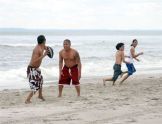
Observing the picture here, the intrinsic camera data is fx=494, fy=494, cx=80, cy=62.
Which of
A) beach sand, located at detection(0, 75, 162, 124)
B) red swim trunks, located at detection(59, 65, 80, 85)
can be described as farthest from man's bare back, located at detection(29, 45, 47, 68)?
red swim trunks, located at detection(59, 65, 80, 85)

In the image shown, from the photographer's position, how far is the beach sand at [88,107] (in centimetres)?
779

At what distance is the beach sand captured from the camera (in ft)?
25.6

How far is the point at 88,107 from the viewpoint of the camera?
29.8 feet

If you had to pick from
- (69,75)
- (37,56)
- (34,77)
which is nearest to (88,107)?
(34,77)

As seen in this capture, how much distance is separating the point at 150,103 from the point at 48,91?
3728 millimetres

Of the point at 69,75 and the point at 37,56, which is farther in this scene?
the point at 69,75

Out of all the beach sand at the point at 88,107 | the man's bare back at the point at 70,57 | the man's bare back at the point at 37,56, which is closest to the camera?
the beach sand at the point at 88,107

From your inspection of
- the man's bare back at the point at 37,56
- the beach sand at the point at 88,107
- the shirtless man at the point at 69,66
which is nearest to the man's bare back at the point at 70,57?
the shirtless man at the point at 69,66

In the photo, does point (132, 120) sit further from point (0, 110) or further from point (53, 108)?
point (0, 110)

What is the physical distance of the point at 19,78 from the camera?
1711 centimetres

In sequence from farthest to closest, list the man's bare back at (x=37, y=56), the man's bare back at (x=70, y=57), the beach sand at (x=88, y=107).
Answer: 1. the man's bare back at (x=70, y=57)
2. the man's bare back at (x=37, y=56)
3. the beach sand at (x=88, y=107)

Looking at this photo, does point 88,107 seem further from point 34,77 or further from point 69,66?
point 69,66

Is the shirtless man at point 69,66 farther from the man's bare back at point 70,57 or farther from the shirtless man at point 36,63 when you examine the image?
the shirtless man at point 36,63

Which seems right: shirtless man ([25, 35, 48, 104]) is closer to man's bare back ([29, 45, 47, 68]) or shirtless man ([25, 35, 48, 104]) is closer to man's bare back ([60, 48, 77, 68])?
man's bare back ([29, 45, 47, 68])
